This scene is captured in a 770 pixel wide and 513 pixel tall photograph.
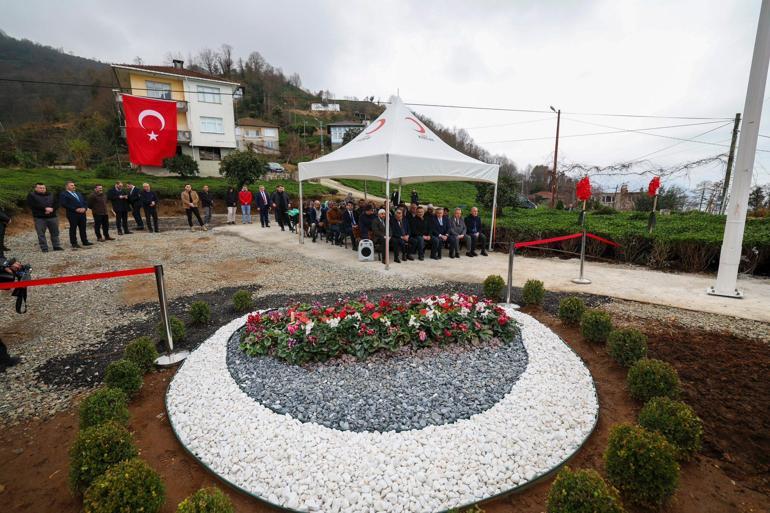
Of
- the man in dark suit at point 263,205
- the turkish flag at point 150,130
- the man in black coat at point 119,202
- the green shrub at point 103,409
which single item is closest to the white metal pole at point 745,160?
the green shrub at point 103,409

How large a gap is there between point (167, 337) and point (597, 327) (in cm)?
476

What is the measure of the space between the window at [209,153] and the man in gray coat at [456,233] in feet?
95.7

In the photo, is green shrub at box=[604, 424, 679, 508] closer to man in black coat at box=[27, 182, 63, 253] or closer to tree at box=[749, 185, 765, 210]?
man in black coat at box=[27, 182, 63, 253]

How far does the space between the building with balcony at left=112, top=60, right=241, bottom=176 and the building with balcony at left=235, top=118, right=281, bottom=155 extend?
13.2 m

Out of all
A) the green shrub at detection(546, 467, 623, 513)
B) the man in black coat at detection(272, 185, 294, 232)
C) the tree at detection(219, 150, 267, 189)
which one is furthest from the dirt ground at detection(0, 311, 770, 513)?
the tree at detection(219, 150, 267, 189)

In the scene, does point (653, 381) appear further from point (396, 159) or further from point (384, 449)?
point (396, 159)

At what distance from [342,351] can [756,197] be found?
20206mm

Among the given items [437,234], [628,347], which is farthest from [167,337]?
[437,234]

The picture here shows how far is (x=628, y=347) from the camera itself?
11.1ft

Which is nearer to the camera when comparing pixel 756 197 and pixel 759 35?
pixel 759 35

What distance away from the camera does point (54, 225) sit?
8.47 metres

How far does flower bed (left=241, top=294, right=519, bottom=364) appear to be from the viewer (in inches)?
137

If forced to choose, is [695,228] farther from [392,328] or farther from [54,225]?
[54,225]

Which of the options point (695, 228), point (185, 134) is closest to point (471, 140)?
point (185, 134)
